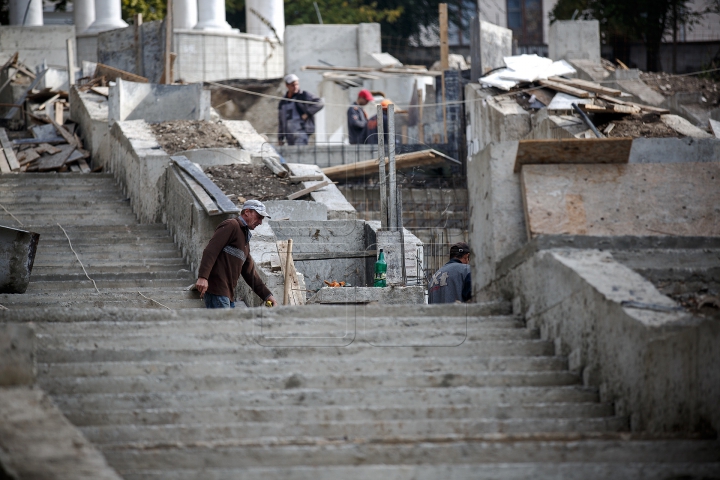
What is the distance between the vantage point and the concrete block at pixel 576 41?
23916mm

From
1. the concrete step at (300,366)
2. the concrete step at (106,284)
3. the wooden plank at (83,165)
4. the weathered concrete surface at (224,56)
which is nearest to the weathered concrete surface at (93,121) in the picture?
the wooden plank at (83,165)

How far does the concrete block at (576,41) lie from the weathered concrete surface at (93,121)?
8940 mm

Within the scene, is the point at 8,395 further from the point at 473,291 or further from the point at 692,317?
the point at 473,291

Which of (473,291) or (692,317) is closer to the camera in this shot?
(692,317)

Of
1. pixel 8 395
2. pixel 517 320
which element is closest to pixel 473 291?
pixel 517 320

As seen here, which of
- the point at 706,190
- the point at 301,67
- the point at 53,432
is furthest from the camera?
the point at 301,67

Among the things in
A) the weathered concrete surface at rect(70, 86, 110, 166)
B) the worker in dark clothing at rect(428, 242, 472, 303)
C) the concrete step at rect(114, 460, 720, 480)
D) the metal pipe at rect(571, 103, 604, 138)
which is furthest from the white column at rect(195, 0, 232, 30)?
the concrete step at rect(114, 460, 720, 480)

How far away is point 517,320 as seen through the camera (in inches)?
307

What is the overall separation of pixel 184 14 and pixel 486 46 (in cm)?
975

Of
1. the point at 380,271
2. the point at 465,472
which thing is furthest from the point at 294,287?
the point at 465,472

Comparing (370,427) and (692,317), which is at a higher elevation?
(692,317)

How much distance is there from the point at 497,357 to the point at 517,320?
0.83m

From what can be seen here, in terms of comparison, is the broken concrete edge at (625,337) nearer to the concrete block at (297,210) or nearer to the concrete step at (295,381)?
the concrete step at (295,381)

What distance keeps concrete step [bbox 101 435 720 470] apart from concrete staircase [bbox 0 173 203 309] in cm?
512
